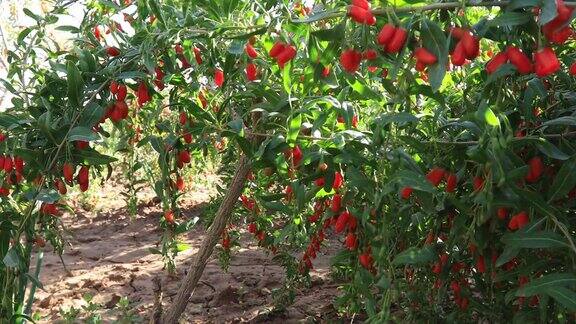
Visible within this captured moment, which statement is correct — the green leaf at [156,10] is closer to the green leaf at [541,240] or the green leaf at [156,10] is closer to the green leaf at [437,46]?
the green leaf at [437,46]

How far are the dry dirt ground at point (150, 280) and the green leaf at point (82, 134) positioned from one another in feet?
6.00

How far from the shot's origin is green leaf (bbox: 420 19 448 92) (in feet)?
4.19

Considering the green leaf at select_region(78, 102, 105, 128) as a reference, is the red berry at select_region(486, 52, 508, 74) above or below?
below

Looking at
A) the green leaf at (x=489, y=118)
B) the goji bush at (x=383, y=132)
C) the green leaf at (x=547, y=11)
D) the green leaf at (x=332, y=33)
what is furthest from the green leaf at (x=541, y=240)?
the green leaf at (x=332, y=33)

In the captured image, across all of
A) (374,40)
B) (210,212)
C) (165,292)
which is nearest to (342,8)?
(374,40)

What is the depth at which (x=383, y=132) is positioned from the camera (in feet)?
5.26

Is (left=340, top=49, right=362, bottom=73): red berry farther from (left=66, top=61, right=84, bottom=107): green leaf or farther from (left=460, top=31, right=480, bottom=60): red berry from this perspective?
(left=66, top=61, right=84, bottom=107): green leaf

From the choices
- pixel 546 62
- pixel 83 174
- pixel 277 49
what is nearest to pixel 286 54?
pixel 277 49

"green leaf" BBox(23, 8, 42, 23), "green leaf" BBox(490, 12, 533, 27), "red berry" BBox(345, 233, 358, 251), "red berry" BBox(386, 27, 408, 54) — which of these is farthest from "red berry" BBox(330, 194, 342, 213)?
"green leaf" BBox(23, 8, 42, 23)

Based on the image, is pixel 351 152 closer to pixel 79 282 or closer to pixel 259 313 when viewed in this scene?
pixel 259 313

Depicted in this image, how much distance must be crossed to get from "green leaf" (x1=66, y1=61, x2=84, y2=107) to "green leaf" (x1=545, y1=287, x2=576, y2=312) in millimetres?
1255

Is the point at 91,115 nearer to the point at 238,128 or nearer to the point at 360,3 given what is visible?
the point at 238,128

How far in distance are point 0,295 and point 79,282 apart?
2394 mm

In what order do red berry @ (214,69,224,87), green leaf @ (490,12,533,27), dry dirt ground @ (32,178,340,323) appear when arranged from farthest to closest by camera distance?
dry dirt ground @ (32,178,340,323) < red berry @ (214,69,224,87) < green leaf @ (490,12,533,27)
